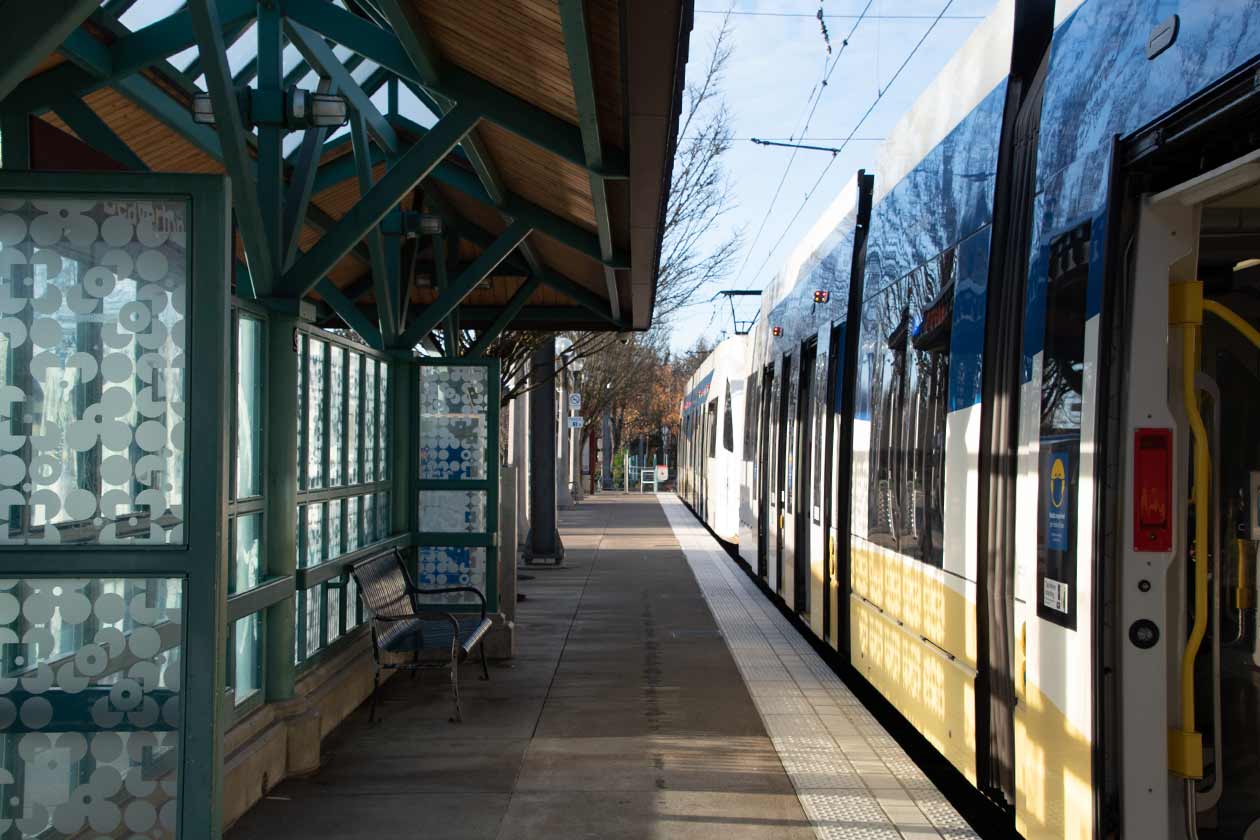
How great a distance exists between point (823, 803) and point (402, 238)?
5.75m

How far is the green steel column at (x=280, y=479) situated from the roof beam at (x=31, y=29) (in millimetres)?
2704

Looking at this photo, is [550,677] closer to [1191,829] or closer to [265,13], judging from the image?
[265,13]

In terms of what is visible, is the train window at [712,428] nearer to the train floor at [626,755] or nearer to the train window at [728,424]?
the train window at [728,424]

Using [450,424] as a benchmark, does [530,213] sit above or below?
above

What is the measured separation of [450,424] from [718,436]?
12.1 meters

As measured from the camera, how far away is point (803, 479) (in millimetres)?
10719

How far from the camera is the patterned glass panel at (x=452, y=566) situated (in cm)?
1011

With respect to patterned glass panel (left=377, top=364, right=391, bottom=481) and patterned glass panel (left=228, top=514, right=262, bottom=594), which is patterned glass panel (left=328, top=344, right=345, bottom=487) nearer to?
patterned glass panel (left=377, top=364, right=391, bottom=481)

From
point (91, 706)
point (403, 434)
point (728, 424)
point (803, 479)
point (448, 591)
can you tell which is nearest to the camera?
point (91, 706)

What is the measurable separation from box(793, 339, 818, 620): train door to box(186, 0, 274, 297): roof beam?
16.2 ft

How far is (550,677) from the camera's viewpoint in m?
9.60

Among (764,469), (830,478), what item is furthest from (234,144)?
(764,469)

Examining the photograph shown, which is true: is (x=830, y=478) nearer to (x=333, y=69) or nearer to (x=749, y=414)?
(x=333, y=69)

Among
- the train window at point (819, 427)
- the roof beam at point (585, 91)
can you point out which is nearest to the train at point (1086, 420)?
the roof beam at point (585, 91)
